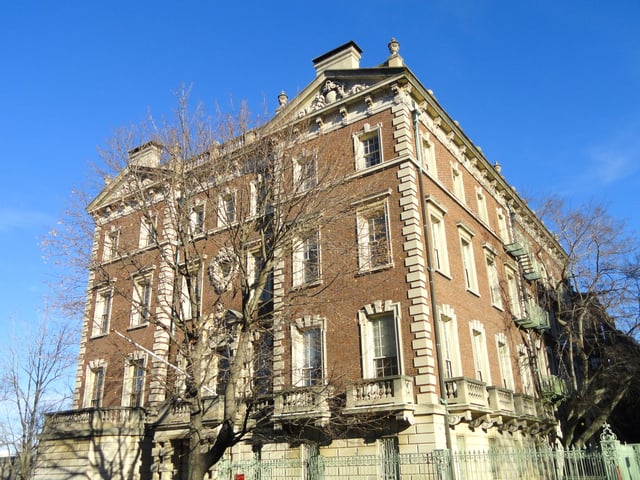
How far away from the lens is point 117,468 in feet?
76.7

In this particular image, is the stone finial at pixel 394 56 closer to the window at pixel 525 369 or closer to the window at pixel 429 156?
the window at pixel 429 156

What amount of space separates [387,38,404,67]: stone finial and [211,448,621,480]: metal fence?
15.4m

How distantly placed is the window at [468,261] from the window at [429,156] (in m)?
3.08

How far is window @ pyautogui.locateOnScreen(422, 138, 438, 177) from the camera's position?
23984 mm

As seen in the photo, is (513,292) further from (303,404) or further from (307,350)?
(303,404)

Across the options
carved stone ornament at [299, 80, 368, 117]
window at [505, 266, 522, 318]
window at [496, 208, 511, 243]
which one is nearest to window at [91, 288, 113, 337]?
carved stone ornament at [299, 80, 368, 117]

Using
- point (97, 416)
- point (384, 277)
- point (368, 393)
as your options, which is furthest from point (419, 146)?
point (97, 416)

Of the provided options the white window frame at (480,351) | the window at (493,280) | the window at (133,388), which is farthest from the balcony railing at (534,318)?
the window at (133,388)

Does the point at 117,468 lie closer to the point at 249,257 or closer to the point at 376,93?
the point at 249,257

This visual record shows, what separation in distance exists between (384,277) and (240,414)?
731cm

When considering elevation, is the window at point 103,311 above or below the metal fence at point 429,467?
above

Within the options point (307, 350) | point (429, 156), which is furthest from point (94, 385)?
point (429, 156)

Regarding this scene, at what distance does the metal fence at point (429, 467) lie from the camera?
A: 52.3 ft

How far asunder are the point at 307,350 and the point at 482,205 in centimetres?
1347
